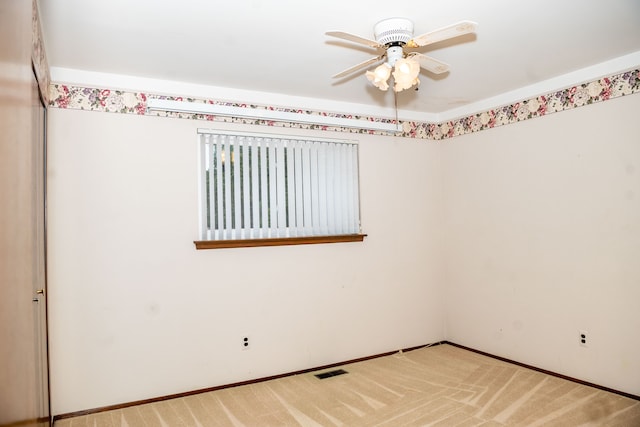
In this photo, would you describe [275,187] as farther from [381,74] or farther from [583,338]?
[583,338]

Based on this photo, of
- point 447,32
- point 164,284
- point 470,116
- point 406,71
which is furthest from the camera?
point 470,116

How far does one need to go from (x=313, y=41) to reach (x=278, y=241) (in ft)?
5.78

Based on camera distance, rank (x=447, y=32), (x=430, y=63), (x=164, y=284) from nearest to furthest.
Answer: (x=447, y=32), (x=430, y=63), (x=164, y=284)

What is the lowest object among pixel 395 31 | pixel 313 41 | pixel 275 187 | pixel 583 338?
pixel 583 338

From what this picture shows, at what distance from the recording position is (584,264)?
346 centimetres

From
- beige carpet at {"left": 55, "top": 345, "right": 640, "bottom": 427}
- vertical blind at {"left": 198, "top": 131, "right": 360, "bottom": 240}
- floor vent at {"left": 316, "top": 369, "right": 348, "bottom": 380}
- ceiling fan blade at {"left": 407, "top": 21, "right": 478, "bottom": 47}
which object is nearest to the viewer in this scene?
ceiling fan blade at {"left": 407, "top": 21, "right": 478, "bottom": 47}

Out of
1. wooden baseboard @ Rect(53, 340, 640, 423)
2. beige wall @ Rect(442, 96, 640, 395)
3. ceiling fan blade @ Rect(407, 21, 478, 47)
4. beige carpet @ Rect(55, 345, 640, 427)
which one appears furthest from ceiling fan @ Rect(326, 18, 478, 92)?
wooden baseboard @ Rect(53, 340, 640, 423)

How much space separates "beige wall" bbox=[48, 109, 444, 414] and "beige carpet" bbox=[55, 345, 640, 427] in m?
0.26

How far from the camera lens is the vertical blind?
3588 millimetres

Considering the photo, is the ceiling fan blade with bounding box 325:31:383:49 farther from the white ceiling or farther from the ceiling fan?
the white ceiling

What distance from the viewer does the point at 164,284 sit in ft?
11.2

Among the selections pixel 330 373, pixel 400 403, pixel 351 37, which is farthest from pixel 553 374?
pixel 351 37

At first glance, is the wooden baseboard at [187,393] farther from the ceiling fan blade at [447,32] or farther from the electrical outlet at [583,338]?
the ceiling fan blade at [447,32]

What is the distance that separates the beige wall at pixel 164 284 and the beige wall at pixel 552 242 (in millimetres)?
995
